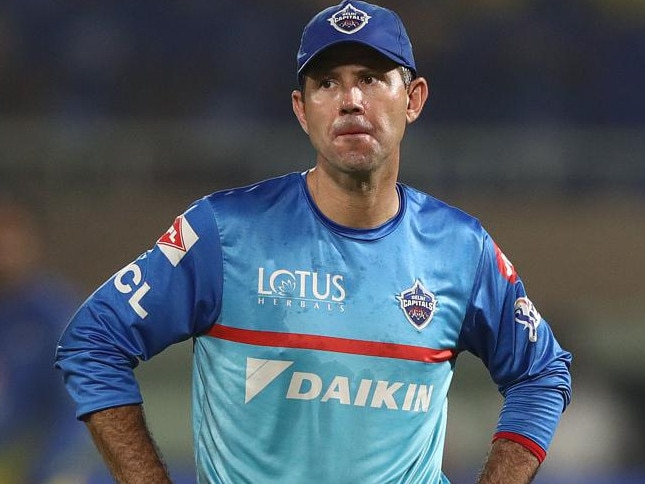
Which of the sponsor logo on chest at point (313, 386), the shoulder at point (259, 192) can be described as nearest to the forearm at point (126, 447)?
the sponsor logo on chest at point (313, 386)

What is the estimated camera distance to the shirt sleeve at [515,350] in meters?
2.58

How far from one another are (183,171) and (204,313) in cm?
615

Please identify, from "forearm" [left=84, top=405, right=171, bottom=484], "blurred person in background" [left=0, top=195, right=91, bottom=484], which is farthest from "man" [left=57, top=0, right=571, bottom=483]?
"blurred person in background" [left=0, top=195, right=91, bottom=484]

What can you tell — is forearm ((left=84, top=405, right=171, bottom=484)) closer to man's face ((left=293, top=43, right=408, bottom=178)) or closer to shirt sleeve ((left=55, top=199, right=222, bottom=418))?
shirt sleeve ((left=55, top=199, right=222, bottom=418))

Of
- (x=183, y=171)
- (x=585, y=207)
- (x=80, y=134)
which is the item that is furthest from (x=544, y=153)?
(x=80, y=134)

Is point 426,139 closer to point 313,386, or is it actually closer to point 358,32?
point 358,32

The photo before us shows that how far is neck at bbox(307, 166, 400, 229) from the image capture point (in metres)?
2.53

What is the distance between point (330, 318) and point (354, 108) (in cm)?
44

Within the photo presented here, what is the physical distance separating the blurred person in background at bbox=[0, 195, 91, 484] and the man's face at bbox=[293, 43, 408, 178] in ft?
7.33

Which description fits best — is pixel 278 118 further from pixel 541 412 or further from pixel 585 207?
pixel 541 412

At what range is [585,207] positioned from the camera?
339 inches

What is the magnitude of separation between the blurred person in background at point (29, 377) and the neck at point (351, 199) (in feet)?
7.05

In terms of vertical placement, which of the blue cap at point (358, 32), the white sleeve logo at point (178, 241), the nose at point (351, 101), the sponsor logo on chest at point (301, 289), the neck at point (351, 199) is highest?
the blue cap at point (358, 32)

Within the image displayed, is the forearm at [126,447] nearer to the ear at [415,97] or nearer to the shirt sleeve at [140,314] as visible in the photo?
the shirt sleeve at [140,314]
